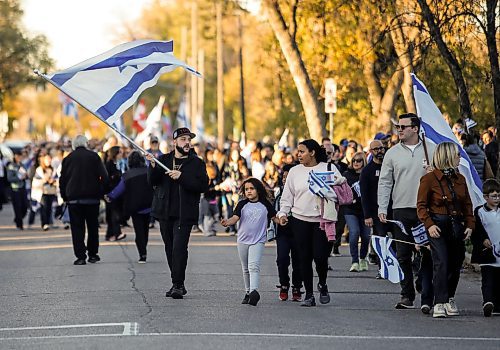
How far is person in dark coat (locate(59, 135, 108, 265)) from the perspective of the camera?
19.9 metres

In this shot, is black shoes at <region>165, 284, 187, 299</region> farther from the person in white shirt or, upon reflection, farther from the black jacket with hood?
the person in white shirt

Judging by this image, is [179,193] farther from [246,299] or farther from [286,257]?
[246,299]

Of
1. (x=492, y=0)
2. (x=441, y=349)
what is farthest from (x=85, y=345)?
(x=492, y=0)

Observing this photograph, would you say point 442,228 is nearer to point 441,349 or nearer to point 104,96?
point 441,349

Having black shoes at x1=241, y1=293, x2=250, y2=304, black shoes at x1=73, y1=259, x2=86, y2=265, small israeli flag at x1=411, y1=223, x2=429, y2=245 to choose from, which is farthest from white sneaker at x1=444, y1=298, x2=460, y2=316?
black shoes at x1=73, y1=259, x2=86, y2=265

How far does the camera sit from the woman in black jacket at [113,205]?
23.4m

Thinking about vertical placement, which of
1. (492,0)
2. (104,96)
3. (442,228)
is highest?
(492,0)

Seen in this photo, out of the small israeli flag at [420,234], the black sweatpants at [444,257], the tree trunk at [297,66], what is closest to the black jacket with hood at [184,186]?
the small israeli flag at [420,234]

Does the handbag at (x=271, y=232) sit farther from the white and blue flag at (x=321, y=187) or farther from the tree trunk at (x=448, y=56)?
the tree trunk at (x=448, y=56)

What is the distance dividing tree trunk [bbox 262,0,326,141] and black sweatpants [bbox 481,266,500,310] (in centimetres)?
1577

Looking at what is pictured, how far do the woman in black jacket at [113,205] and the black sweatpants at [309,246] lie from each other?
29.6 feet

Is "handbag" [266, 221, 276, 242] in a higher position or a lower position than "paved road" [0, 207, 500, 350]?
higher

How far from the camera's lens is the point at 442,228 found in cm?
1318

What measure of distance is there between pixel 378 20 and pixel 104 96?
1110 cm
